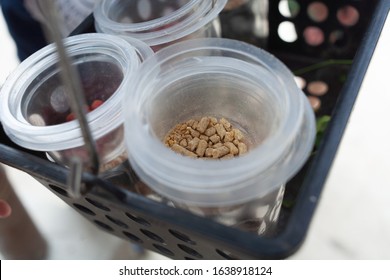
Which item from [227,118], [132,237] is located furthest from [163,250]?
[227,118]

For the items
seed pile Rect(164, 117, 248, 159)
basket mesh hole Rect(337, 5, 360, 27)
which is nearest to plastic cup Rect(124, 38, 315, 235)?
seed pile Rect(164, 117, 248, 159)

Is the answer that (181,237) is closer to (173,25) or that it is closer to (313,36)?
(173,25)

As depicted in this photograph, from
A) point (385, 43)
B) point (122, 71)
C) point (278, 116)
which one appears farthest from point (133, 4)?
point (385, 43)

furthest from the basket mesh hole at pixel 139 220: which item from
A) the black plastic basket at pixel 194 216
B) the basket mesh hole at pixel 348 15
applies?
the basket mesh hole at pixel 348 15

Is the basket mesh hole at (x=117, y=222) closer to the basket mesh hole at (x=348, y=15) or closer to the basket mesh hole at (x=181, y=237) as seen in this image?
the basket mesh hole at (x=181, y=237)

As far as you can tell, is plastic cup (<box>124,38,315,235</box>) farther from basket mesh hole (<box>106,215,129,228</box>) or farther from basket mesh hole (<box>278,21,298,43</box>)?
basket mesh hole (<box>278,21,298,43</box>)

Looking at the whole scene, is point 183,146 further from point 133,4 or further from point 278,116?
point 133,4
